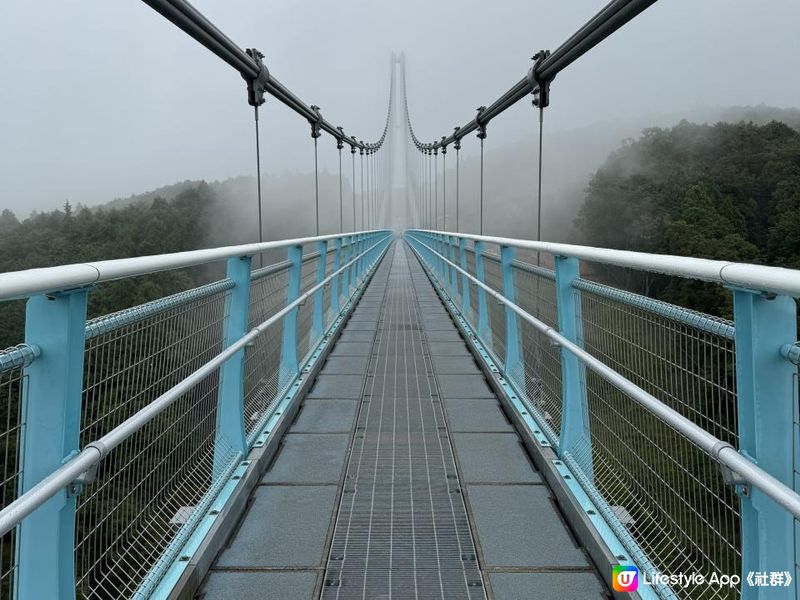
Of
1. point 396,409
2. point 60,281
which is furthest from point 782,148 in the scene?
point 60,281

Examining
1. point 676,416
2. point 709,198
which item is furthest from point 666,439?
point 709,198

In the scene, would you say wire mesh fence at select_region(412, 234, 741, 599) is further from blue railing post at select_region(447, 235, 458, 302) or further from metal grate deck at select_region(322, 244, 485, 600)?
blue railing post at select_region(447, 235, 458, 302)

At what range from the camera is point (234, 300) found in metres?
2.62

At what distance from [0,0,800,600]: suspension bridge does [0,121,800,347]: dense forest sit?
14.3 meters

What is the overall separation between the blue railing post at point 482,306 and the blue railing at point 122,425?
7.71ft

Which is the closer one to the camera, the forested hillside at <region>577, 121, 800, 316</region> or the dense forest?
Answer: the dense forest

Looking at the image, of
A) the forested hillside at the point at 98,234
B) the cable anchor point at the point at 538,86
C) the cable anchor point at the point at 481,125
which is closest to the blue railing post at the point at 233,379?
the cable anchor point at the point at 538,86

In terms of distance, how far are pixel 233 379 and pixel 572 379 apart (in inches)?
50.0

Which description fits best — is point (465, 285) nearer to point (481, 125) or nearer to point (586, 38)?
point (586, 38)

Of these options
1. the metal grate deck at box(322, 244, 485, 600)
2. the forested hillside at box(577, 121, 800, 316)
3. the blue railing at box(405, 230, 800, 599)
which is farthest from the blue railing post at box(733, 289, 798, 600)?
the forested hillside at box(577, 121, 800, 316)

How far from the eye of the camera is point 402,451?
3150 mm

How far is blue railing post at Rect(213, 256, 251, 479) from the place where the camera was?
2.59 m

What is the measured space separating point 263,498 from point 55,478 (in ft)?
4.86

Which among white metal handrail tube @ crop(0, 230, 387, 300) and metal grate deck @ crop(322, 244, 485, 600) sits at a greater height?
white metal handrail tube @ crop(0, 230, 387, 300)
